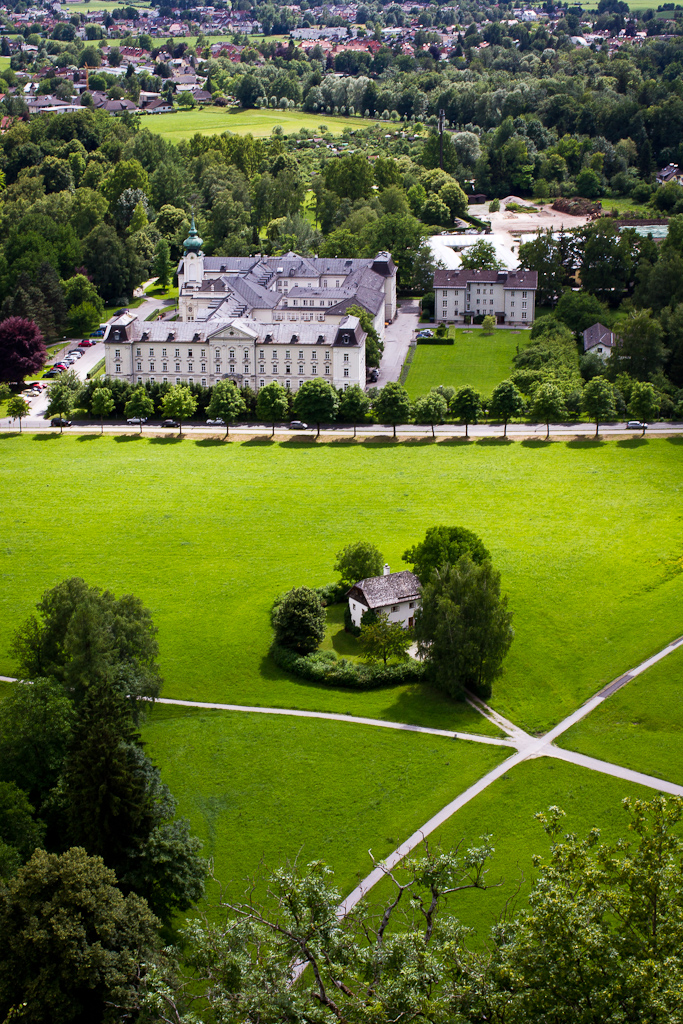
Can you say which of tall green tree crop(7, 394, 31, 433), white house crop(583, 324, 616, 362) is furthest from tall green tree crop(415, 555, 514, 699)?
white house crop(583, 324, 616, 362)

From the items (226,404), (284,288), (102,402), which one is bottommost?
(102,402)

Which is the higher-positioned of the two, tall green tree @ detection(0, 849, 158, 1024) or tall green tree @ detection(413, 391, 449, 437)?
tall green tree @ detection(0, 849, 158, 1024)

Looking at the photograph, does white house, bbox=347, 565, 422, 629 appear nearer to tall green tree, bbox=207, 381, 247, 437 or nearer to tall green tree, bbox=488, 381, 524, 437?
tall green tree, bbox=488, 381, 524, 437

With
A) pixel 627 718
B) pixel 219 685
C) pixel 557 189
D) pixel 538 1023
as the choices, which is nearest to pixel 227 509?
pixel 219 685

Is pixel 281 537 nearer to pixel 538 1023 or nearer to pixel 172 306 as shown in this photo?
pixel 538 1023

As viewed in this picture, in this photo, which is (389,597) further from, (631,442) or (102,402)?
(102,402)

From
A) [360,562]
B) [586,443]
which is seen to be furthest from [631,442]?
[360,562]

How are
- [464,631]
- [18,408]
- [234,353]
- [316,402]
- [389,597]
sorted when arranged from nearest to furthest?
1. [464,631]
2. [389,597]
3. [316,402]
4. [18,408]
5. [234,353]
